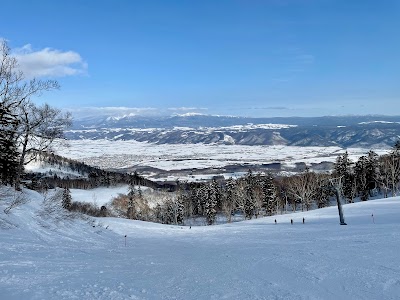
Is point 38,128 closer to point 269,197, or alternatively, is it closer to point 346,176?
point 269,197

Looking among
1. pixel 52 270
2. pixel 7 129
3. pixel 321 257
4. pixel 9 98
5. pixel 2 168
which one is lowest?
pixel 321 257

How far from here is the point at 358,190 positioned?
70.6 m

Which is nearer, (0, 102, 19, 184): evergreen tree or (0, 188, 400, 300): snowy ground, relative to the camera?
(0, 188, 400, 300): snowy ground

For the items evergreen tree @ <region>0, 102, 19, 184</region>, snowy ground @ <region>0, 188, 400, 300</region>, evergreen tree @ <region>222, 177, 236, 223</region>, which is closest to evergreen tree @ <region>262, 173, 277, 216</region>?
evergreen tree @ <region>222, 177, 236, 223</region>

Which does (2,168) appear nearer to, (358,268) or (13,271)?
(13,271)

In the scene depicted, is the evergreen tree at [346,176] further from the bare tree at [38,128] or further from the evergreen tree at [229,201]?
the bare tree at [38,128]

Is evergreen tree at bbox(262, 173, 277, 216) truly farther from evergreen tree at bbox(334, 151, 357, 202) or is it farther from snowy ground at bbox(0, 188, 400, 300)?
snowy ground at bbox(0, 188, 400, 300)

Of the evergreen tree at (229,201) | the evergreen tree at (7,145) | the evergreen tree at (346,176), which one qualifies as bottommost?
the evergreen tree at (229,201)

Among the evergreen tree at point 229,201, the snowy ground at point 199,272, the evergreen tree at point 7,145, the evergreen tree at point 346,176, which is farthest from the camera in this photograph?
the evergreen tree at point 346,176

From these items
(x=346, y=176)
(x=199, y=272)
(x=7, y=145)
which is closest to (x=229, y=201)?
(x=346, y=176)

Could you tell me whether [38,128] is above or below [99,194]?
above

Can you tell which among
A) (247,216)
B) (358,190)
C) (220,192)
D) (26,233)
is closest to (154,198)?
(220,192)

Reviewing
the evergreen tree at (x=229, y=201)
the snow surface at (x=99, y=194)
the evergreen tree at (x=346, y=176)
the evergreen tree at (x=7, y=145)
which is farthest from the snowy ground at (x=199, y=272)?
the snow surface at (x=99, y=194)

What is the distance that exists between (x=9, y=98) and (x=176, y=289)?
57.4ft
